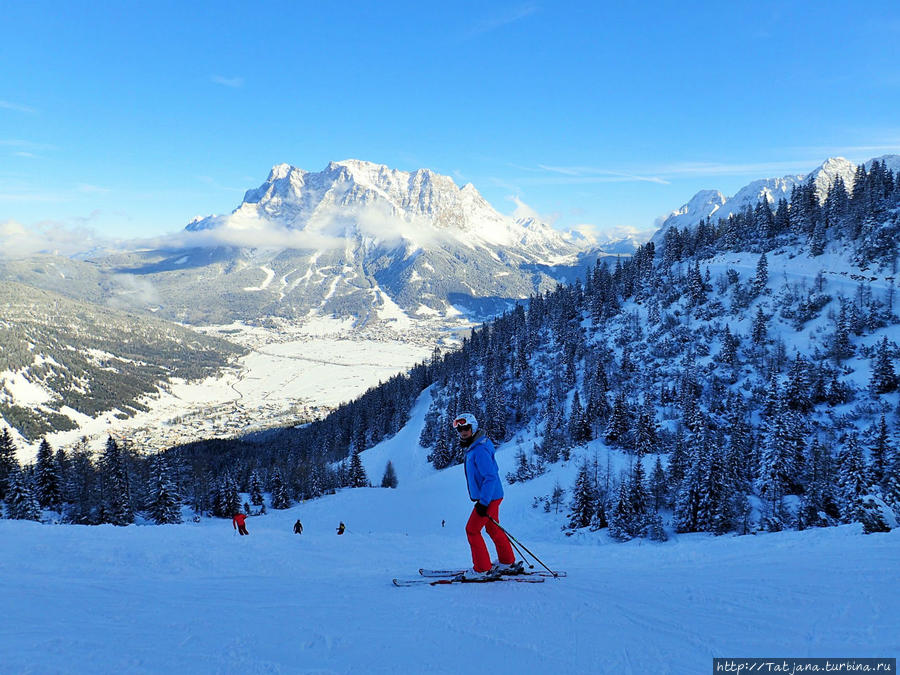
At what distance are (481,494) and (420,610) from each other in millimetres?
2332

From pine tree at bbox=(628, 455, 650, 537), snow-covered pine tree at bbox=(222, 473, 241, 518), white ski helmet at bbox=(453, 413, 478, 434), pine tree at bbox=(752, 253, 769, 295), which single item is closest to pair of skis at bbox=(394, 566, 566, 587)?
white ski helmet at bbox=(453, 413, 478, 434)

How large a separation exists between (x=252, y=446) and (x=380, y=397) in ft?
123

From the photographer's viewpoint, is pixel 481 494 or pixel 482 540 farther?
pixel 482 540

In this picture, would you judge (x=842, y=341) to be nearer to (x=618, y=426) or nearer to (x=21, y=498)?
(x=618, y=426)

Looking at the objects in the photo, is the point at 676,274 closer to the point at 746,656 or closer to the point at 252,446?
the point at 746,656

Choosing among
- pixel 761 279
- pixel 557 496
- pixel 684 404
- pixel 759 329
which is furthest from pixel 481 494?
pixel 761 279

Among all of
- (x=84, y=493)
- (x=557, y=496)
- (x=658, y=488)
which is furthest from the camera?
(x=84, y=493)

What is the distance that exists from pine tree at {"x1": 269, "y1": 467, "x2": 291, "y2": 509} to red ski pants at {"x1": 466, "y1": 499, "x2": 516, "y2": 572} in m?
58.4

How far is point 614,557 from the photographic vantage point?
13938 millimetres

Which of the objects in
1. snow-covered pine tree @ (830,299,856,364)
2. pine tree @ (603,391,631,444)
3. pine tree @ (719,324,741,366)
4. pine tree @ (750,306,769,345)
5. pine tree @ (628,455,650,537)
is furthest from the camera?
pine tree @ (750,306,769,345)

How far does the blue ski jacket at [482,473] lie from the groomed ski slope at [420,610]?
1.74m

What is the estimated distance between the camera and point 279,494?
61.0m

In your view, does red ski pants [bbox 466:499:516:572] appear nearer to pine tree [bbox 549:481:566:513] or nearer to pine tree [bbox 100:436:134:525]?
pine tree [bbox 549:481:566:513]

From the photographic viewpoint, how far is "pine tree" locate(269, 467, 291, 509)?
59812 millimetres
